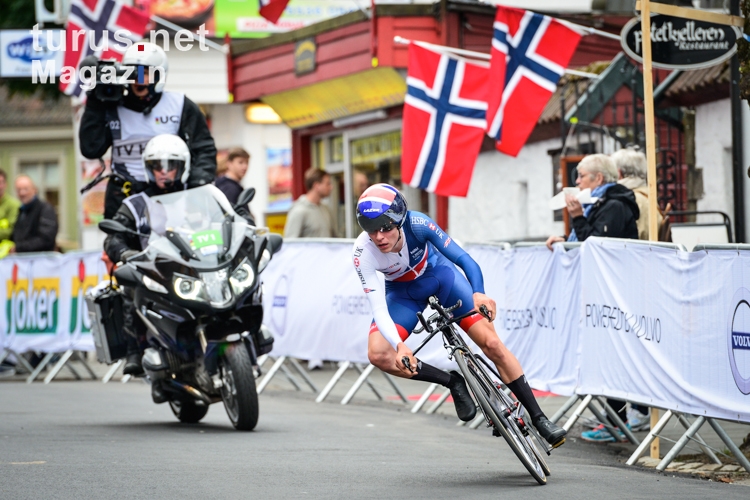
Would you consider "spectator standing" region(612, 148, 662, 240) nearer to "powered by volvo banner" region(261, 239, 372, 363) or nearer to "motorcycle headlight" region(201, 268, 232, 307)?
"powered by volvo banner" region(261, 239, 372, 363)

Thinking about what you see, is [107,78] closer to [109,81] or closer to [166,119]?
[109,81]

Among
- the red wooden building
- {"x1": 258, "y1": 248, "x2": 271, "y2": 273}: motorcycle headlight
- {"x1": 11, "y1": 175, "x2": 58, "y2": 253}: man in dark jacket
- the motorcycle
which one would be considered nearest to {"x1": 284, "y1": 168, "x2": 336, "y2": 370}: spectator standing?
the red wooden building

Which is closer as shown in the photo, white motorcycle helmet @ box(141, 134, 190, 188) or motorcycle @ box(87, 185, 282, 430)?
motorcycle @ box(87, 185, 282, 430)

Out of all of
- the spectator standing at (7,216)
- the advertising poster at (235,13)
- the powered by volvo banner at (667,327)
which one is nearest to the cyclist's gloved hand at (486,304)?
the powered by volvo banner at (667,327)

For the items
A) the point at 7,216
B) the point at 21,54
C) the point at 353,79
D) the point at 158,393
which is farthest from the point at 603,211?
the point at 21,54

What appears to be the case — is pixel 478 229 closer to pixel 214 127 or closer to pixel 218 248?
pixel 218 248

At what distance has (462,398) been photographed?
768cm

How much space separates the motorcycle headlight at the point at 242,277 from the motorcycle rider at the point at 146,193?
920mm

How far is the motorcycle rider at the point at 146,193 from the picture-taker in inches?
407

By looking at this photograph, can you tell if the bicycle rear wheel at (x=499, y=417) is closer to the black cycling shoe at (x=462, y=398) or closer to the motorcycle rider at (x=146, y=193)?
the black cycling shoe at (x=462, y=398)

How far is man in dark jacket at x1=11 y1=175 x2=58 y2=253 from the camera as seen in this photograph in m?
18.0

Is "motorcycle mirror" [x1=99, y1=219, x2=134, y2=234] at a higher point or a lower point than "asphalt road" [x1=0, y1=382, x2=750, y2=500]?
higher

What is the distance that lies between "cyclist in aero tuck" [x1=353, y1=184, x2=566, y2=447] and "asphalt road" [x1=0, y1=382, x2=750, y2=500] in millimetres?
551

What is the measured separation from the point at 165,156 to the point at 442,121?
5.66 meters
